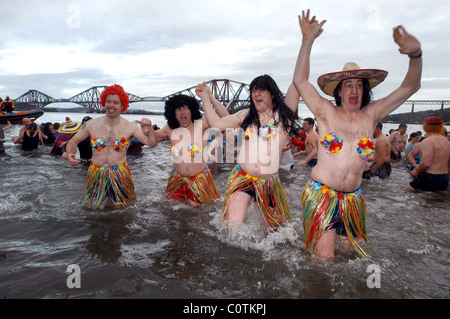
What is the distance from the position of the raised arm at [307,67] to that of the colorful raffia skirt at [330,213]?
772 mm

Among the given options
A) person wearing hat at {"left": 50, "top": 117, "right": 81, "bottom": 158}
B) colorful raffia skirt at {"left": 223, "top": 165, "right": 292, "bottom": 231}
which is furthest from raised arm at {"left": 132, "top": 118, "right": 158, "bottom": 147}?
person wearing hat at {"left": 50, "top": 117, "right": 81, "bottom": 158}

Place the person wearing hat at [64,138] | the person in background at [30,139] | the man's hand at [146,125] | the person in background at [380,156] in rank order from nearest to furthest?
the man's hand at [146,125]
the person in background at [380,156]
the person wearing hat at [64,138]
the person in background at [30,139]

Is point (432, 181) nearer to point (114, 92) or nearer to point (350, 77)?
point (350, 77)

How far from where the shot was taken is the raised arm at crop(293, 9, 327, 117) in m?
2.96

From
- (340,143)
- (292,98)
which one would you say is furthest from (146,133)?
(340,143)

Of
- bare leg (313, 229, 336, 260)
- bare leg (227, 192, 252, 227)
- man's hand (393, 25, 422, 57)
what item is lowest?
bare leg (313, 229, 336, 260)

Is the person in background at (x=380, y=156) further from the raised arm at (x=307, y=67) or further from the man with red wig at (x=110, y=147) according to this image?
the man with red wig at (x=110, y=147)

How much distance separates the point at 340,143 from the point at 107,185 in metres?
3.45

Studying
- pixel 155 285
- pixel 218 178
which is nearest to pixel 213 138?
pixel 218 178

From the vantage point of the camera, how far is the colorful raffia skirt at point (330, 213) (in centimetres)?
296

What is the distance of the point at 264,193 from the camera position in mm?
3650

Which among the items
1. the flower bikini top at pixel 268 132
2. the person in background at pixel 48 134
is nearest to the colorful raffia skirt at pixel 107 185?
the flower bikini top at pixel 268 132

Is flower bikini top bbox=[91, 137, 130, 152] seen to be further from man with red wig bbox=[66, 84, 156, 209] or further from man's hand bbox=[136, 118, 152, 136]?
man's hand bbox=[136, 118, 152, 136]

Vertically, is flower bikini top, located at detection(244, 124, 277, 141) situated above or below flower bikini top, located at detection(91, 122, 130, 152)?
above
